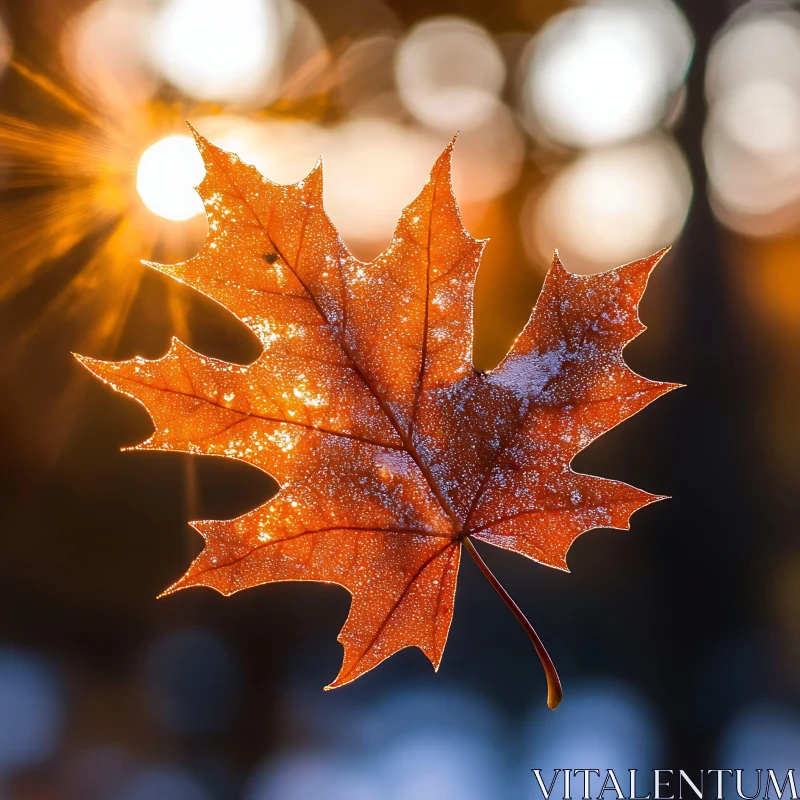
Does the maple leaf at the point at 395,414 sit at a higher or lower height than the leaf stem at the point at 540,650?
higher

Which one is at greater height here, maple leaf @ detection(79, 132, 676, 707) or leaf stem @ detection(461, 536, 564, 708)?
maple leaf @ detection(79, 132, 676, 707)

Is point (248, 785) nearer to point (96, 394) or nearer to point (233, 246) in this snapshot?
point (96, 394)

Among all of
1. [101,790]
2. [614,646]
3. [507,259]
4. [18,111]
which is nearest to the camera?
[18,111]

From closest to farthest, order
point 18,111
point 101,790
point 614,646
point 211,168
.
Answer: point 211,168
point 18,111
point 101,790
point 614,646

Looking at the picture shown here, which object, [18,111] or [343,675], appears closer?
[343,675]

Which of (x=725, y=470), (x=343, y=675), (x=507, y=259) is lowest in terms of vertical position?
(x=343, y=675)

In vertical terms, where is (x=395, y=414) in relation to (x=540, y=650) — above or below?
above

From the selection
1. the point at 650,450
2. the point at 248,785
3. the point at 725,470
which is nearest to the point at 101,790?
the point at 248,785

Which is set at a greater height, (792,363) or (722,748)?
(792,363)
